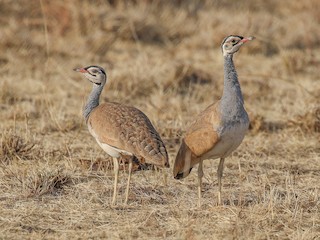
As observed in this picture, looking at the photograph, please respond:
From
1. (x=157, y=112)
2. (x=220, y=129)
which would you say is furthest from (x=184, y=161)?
(x=157, y=112)

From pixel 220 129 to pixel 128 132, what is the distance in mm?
643

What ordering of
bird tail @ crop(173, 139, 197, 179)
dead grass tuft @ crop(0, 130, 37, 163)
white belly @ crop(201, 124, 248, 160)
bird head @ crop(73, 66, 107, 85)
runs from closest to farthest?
white belly @ crop(201, 124, 248, 160) → bird tail @ crop(173, 139, 197, 179) → bird head @ crop(73, 66, 107, 85) → dead grass tuft @ crop(0, 130, 37, 163)

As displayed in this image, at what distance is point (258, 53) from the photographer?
11.7 m

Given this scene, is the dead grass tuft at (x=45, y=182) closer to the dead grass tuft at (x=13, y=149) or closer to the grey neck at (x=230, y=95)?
the dead grass tuft at (x=13, y=149)

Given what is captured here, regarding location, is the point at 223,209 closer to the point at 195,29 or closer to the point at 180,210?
the point at 180,210

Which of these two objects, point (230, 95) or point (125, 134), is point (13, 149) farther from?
point (230, 95)

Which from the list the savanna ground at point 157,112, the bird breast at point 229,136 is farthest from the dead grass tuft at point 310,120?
the bird breast at point 229,136

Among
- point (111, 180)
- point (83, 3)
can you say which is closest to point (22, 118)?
point (111, 180)

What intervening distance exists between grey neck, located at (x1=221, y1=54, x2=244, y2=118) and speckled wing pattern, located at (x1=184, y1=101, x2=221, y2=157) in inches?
2.6

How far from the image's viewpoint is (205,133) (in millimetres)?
5406

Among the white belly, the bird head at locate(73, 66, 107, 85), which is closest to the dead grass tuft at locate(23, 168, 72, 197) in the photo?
the bird head at locate(73, 66, 107, 85)

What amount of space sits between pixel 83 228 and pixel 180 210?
2.27 feet

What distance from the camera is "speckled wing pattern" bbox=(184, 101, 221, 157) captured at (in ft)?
17.6

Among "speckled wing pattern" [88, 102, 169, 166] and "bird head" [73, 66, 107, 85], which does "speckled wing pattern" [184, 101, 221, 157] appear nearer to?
"speckled wing pattern" [88, 102, 169, 166]
